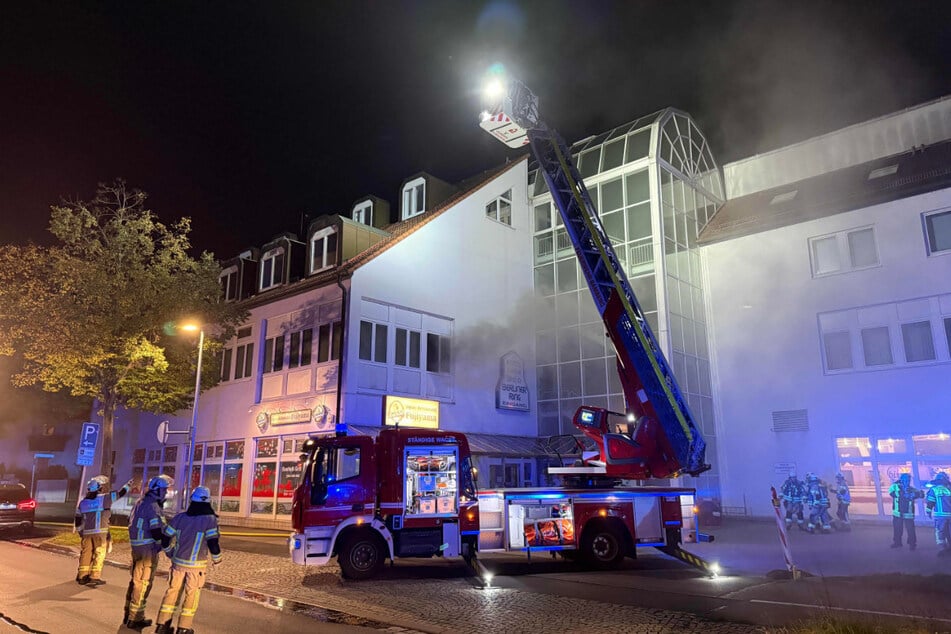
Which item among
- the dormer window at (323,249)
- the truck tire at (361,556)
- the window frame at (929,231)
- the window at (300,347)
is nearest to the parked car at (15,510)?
the window at (300,347)

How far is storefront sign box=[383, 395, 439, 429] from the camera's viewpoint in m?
19.5

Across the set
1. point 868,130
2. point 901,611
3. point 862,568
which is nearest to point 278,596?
point 901,611

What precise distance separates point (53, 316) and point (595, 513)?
45.7ft

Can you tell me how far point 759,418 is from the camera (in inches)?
880

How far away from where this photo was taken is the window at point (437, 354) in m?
21.5

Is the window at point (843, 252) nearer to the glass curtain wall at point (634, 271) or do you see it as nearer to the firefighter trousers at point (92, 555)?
the glass curtain wall at point (634, 271)

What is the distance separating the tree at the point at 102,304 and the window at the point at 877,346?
2127 centimetres

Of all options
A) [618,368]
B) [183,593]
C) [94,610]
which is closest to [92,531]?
[94,610]

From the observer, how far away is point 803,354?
21.8 meters

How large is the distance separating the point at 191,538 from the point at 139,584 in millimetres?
1611

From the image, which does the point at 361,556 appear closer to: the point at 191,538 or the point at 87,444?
the point at 191,538

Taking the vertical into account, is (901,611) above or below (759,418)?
below

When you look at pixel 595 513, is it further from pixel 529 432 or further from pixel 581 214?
pixel 529 432

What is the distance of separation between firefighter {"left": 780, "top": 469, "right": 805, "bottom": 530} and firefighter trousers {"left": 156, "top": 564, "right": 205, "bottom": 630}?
17202 mm
